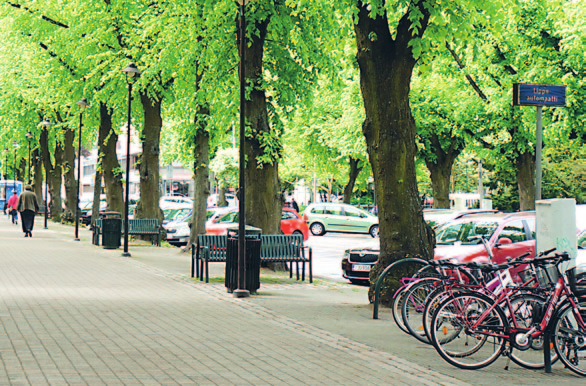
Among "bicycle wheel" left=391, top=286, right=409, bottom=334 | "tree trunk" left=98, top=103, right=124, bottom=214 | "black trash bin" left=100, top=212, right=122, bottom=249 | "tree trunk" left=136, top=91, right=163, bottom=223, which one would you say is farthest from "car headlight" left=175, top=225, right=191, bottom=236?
"bicycle wheel" left=391, top=286, right=409, bottom=334

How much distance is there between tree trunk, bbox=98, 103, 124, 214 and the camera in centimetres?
3288

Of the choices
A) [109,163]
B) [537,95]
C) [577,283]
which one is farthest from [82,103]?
[577,283]

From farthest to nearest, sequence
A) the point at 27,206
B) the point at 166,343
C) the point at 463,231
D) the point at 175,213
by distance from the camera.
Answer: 1. the point at 175,213
2. the point at 27,206
3. the point at 463,231
4. the point at 166,343

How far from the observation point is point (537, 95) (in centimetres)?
1083

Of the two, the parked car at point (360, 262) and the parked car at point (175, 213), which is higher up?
the parked car at point (175, 213)

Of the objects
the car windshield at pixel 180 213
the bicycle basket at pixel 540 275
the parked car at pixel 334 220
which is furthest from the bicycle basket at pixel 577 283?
the parked car at pixel 334 220

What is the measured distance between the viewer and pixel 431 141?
37062 mm

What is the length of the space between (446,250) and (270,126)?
617 cm

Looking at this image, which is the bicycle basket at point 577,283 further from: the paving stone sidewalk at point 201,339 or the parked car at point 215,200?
the parked car at point 215,200

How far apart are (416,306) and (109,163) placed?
25265mm

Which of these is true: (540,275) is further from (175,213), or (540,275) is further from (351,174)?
(351,174)

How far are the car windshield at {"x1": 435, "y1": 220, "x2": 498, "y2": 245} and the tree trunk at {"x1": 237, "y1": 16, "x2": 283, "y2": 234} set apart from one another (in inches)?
152

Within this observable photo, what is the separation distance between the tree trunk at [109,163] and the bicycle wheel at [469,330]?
25799mm

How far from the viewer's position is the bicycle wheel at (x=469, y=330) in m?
8.03
